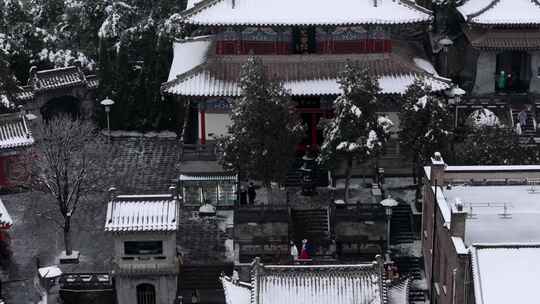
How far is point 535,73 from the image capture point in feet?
201

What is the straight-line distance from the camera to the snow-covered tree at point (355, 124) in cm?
5119

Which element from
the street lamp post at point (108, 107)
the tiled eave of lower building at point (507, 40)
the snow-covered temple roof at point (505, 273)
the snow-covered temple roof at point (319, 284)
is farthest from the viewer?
the street lamp post at point (108, 107)

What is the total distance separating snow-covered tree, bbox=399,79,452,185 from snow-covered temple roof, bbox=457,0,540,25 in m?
8.65

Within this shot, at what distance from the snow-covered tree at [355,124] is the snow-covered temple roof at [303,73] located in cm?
467

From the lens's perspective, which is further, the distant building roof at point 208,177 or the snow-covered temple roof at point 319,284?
the distant building roof at point 208,177

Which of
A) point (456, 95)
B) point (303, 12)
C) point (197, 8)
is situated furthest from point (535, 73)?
point (197, 8)

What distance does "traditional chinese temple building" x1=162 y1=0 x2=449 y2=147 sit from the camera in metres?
57.0

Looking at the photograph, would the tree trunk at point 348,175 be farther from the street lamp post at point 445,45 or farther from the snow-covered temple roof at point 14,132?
the snow-covered temple roof at point 14,132

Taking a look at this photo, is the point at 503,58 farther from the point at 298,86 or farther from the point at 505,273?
the point at 505,273

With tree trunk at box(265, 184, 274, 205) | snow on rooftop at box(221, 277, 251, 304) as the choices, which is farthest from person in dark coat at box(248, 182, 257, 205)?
snow on rooftop at box(221, 277, 251, 304)

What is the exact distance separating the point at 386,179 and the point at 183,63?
516 inches

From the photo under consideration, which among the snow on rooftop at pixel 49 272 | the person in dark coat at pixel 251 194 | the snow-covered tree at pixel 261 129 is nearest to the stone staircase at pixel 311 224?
the person in dark coat at pixel 251 194

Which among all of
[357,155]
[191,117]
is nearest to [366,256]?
[357,155]

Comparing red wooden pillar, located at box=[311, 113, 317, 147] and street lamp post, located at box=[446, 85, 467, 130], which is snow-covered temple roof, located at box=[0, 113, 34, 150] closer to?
red wooden pillar, located at box=[311, 113, 317, 147]
